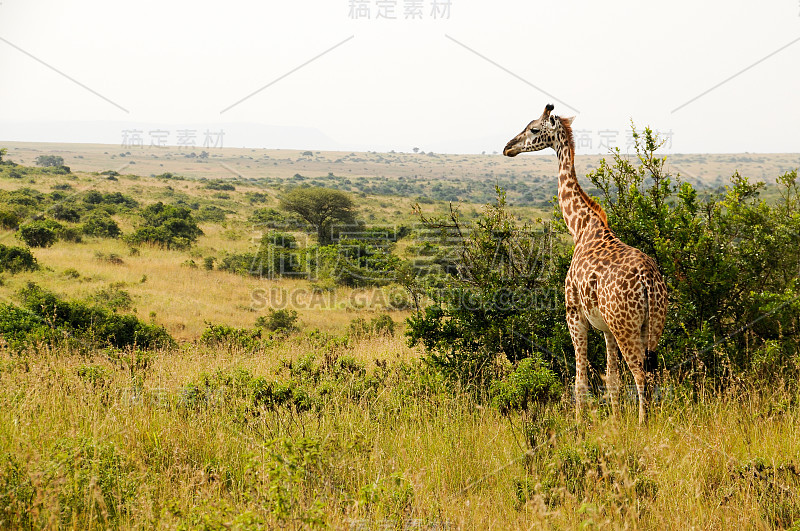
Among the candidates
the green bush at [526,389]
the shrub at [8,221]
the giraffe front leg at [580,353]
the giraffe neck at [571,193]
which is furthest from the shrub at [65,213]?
the giraffe front leg at [580,353]

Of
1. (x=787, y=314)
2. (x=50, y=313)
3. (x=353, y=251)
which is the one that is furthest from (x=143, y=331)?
(x=353, y=251)

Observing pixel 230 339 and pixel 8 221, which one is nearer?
pixel 230 339

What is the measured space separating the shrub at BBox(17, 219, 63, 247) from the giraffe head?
23.2 metres

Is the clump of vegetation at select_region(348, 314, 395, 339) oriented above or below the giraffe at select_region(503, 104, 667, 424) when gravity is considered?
below

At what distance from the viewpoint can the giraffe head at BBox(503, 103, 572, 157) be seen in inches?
261

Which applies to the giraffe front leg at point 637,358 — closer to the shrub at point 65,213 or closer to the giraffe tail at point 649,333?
the giraffe tail at point 649,333

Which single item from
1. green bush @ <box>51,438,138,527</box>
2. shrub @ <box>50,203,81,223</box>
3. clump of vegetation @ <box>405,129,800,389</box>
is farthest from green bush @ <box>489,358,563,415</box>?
shrub @ <box>50,203,81,223</box>

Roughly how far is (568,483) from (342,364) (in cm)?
399

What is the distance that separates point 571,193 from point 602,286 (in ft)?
4.75

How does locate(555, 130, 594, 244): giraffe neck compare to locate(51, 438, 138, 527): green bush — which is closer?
locate(51, 438, 138, 527): green bush

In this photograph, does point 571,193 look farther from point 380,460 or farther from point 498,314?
point 380,460

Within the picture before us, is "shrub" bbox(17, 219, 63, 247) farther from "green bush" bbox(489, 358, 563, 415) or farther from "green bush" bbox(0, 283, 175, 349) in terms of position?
"green bush" bbox(489, 358, 563, 415)

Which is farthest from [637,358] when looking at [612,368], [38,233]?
[38,233]

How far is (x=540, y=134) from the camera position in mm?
6758
